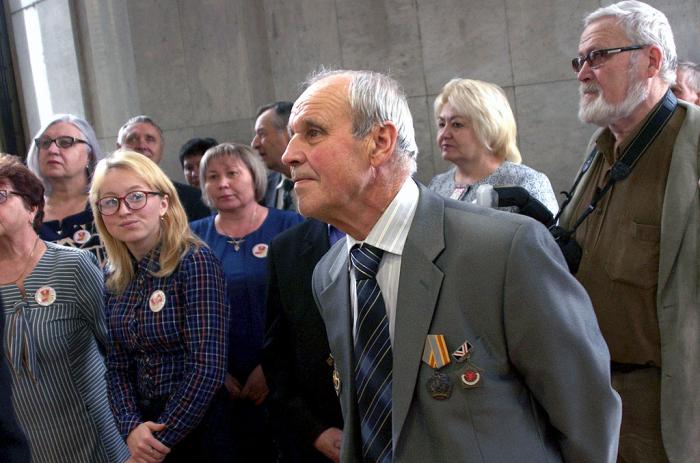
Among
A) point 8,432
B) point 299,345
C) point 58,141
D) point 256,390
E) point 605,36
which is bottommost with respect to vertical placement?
point 256,390

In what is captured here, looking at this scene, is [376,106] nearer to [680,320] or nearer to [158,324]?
[680,320]

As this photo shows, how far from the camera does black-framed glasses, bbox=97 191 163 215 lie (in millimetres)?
3559

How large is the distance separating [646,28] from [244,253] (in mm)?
2150

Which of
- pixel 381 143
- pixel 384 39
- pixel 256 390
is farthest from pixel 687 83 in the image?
pixel 381 143

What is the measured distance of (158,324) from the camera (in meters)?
3.36

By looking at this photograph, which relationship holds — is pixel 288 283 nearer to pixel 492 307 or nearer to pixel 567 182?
pixel 492 307

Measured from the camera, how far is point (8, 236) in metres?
3.54

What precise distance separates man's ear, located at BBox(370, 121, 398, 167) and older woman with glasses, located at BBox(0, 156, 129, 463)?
1925 mm

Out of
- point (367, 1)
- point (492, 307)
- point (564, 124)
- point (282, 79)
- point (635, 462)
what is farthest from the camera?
point (282, 79)

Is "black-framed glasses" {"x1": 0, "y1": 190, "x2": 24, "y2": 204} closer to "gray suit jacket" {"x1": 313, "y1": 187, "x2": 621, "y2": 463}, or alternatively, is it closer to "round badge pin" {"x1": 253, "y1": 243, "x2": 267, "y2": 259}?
"round badge pin" {"x1": 253, "y1": 243, "x2": 267, "y2": 259}

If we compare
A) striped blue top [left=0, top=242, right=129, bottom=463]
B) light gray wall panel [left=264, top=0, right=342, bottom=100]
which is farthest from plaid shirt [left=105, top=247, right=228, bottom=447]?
light gray wall panel [left=264, top=0, right=342, bottom=100]

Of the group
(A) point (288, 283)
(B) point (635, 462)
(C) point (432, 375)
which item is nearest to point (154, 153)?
(A) point (288, 283)

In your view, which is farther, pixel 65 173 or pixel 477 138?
pixel 65 173

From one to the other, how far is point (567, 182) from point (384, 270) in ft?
14.7
